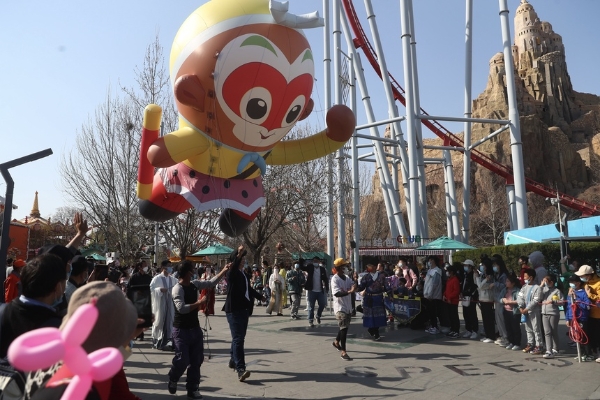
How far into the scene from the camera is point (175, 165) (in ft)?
27.5

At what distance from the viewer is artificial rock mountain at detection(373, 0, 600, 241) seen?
61438 millimetres

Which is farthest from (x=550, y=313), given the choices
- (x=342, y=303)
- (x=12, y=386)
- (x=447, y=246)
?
(x=12, y=386)

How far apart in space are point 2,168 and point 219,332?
23.9 ft

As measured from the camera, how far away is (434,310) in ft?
36.6

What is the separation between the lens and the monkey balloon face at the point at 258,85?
7.55m

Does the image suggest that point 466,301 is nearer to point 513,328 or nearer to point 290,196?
point 513,328

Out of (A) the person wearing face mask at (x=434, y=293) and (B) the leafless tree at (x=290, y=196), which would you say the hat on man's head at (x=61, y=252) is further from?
(B) the leafless tree at (x=290, y=196)

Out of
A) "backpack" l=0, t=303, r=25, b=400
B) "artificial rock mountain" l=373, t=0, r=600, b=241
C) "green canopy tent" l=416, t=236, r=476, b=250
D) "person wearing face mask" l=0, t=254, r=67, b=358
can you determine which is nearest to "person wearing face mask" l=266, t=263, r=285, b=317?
"green canopy tent" l=416, t=236, r=476, b=250

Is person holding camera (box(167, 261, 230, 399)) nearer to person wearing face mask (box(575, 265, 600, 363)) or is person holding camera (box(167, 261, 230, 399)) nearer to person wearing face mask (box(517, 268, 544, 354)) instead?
person wearing face mask (box(517, 268, 544, 354))

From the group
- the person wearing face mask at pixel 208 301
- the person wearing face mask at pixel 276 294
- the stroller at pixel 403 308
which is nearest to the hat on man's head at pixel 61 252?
the person wearing face mask at pixel 208 301

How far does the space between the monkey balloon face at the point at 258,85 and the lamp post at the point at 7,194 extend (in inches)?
121

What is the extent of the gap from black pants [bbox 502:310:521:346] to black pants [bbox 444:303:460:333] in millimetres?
1511

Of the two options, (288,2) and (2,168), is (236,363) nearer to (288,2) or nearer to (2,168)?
(2,168)

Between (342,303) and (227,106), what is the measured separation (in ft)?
12.6
